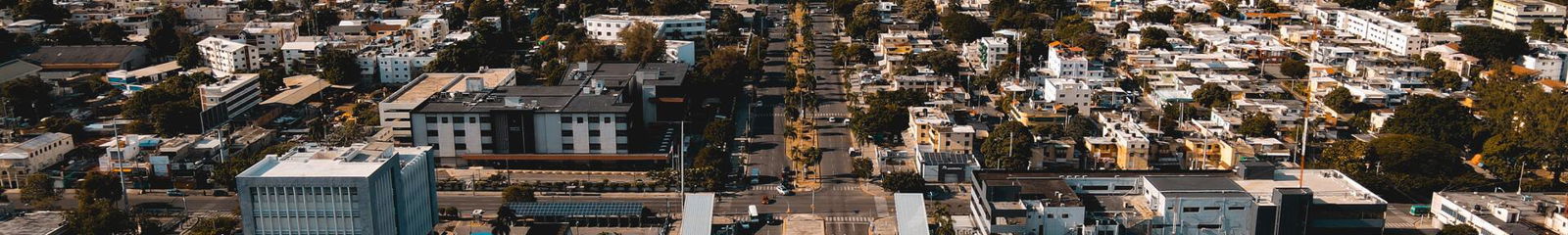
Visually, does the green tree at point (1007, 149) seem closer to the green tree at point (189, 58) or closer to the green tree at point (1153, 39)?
the green tree at point (1153, 39)

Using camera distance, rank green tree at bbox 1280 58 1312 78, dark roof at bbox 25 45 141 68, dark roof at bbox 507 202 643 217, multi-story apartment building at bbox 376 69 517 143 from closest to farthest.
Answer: dark roof at bbox 507 202 643 217, multi-story apartment building at bbox 376 69 517 143, dark roof at bbox 25 45 141 68, green tree at bbox 1280 58 1312 78

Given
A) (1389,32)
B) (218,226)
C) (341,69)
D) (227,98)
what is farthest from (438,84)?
(1389,32)

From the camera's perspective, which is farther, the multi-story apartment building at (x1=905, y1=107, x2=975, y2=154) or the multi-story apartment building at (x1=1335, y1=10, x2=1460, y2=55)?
the multi-story apartment building at (x1=1335, y1=10, x2=1460, y2=55)

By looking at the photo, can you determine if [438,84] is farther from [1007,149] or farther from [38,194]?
[1007,149]

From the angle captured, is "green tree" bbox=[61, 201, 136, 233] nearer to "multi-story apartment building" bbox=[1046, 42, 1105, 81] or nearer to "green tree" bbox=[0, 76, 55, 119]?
"green tree" bbox=[0, 76, 55, 119]

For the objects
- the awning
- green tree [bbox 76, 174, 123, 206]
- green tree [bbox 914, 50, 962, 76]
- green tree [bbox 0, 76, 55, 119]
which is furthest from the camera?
green tree [bbox 914, 50, 962, 76]

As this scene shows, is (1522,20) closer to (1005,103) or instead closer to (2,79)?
(1005,103)

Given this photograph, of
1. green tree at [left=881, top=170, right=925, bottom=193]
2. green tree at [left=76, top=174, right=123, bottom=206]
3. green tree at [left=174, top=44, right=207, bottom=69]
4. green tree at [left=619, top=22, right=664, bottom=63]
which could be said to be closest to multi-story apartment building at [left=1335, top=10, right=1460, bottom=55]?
green tree at [left=619, top=22, right=664, bottom=63]

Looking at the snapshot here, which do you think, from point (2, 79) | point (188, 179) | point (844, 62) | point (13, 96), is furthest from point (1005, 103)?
point (2, 79)
